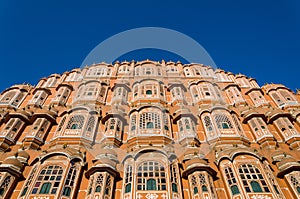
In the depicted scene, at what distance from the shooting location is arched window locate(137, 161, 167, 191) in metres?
17.7

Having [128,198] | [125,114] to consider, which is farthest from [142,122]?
[128,198]

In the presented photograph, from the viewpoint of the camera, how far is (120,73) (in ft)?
120

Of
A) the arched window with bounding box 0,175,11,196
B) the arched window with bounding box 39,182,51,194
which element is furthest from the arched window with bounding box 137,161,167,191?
the arched window with bounding box 0,175,11,196

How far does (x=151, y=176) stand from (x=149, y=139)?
14.5ft

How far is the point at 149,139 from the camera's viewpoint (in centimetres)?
2244

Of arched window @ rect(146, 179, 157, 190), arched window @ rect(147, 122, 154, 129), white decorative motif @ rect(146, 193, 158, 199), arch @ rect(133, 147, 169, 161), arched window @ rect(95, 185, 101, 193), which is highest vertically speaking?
arched window @ rect(147, 122, 154, 129)

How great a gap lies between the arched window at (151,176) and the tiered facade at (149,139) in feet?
0.23

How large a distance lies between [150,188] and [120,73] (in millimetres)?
21460

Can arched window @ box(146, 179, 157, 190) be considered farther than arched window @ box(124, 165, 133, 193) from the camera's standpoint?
No

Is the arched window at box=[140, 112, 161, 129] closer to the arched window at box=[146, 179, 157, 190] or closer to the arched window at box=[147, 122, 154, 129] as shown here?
the arched window at box=[147, 122, 154, 129]

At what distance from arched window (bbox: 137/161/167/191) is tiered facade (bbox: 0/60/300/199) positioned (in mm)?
69

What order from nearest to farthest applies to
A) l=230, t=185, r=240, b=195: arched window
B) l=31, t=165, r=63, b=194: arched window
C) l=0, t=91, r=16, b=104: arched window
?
l=31, t=165, r=63, b=194: arched window → l=230, t=185, r=240, b=195: arched window → l=0, t=91, r=16, b=104: arched window

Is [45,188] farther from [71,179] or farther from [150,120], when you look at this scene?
[150,120]

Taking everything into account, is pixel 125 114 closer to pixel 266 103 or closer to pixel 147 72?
pixel 147 72
